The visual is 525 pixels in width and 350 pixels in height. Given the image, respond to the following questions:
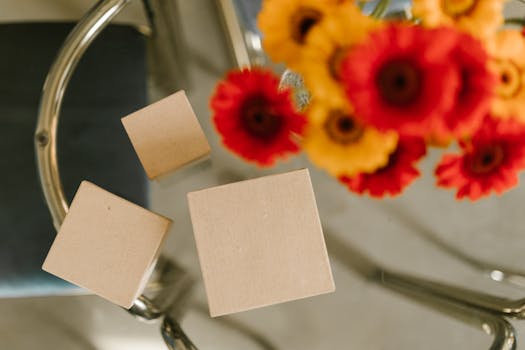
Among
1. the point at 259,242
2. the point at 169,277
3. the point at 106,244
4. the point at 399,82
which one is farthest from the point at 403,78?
the point at 169,277

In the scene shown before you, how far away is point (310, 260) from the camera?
45cm

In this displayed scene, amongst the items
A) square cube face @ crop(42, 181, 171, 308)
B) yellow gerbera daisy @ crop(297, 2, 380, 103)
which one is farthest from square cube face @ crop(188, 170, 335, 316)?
yellow gerbera daisy @ crop(297, 2, 380, 103)

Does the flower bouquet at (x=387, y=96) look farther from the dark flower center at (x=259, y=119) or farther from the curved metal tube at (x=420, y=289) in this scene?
the curved metal tube at (x=420, y=289)

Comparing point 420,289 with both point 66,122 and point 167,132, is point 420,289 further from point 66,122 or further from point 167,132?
point 66,122

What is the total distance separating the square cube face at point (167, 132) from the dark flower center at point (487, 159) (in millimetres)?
296

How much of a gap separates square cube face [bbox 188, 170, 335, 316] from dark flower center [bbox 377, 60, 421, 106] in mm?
205

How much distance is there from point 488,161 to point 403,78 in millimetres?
113

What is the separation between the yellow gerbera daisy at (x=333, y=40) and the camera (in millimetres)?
272

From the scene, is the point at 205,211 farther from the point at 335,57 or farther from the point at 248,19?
the point at 248,19

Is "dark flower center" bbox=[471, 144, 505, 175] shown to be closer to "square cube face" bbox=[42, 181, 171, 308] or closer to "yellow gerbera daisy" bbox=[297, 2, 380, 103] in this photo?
"yellow gerbera daisy" bbox=[297, 2, 380, 103]

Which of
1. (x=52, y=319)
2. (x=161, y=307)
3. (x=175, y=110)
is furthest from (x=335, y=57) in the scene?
(x=52, y=319)

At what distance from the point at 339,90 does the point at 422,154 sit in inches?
3.0

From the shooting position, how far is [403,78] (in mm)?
248

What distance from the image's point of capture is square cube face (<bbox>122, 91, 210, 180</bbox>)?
1.66 ft
